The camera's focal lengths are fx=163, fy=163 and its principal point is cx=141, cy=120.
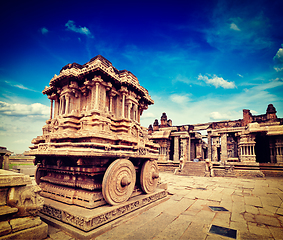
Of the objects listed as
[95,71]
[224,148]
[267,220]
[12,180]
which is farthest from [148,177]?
[224,148]

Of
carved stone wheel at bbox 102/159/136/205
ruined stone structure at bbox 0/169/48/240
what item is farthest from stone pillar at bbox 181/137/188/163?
ruined stone structure at bbox 0/169/48/240

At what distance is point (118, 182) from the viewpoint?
4008 millimetres

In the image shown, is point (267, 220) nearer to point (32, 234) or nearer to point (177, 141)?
point (32, 234)

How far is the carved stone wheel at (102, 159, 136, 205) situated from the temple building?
13.6 meters

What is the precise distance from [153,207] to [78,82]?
16.2ft

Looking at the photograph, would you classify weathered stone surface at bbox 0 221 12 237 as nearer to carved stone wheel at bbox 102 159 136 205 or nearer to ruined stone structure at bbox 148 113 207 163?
carved stone wheel at bbox 102 159 136 205

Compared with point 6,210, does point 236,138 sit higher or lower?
higher

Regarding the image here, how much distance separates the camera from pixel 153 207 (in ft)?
15.9

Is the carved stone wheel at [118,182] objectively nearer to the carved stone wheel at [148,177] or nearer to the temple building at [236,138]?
the carved stone wheel at [148,177]

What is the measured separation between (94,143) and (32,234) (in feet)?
6.12

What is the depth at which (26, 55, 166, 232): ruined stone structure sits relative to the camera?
12.7 ft

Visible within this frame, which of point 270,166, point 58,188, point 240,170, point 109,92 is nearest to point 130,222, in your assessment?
point 58,188

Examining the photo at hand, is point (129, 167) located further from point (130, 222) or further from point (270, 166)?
point (270, 166)

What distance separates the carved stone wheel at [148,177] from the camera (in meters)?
5.16
